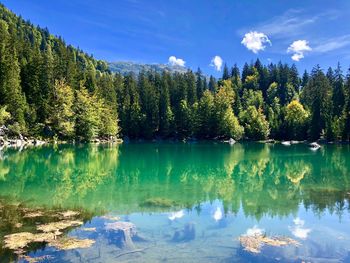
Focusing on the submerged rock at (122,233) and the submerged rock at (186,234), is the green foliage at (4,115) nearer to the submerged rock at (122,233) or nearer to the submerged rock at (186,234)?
the submerged rock at (122,233)

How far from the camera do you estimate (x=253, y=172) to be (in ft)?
119

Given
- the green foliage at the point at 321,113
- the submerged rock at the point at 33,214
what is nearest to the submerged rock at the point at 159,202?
the submerged rock at the point at 33,214

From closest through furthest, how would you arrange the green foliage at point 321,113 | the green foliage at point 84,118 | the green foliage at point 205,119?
the green foliage at point 84,118, the green foliage at point 321,113, the green foliage at point 205,119

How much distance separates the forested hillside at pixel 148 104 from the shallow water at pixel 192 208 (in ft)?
144

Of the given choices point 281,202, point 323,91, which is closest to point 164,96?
point 323,91

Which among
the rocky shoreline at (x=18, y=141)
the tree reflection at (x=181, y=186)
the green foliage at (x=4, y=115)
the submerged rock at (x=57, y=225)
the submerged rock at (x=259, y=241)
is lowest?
the submerged rock at (x=259, y=241)

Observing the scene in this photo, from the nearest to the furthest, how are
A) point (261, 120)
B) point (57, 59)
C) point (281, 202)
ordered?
point (281, 202) → point (57, 59) → point (261, 120)

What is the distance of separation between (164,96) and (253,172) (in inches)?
3225

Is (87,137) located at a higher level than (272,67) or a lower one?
lower

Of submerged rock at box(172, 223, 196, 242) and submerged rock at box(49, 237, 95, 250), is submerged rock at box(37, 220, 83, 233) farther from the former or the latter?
submerged rock at box(172, 223, 196, 242)

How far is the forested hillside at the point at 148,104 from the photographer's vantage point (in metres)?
78.8

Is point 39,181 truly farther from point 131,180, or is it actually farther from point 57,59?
point 57,59

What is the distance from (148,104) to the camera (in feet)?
376

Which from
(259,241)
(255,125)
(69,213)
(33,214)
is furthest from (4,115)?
(255,125)
